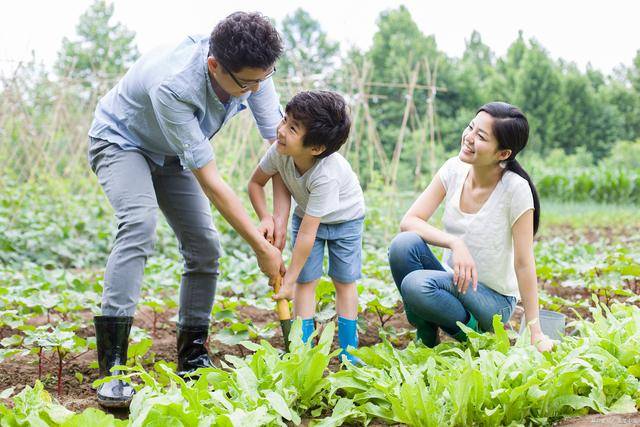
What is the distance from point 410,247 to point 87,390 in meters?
1.27

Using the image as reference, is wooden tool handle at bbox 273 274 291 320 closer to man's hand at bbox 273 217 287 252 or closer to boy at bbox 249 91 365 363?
boy at bbox 249 91 365 363

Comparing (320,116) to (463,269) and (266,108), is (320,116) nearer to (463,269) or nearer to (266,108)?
(266,108)

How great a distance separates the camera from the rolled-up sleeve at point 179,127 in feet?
7.73

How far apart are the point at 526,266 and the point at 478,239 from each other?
8.0 inches

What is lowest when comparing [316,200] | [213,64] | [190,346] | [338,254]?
[190,346]

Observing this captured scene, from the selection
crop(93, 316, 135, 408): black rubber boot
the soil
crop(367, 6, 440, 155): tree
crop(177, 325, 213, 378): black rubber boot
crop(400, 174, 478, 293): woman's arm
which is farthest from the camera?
crop(367, 6, 440, 155): tree

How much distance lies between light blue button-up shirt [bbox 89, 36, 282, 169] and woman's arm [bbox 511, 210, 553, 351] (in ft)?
3.21

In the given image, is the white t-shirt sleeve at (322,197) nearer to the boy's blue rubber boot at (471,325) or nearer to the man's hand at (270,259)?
the man's hand at (270,259)

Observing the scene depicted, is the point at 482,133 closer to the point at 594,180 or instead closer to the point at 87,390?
the point at 87,390

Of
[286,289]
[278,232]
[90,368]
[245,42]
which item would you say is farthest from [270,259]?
[90,368]

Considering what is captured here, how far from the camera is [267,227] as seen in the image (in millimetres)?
2680

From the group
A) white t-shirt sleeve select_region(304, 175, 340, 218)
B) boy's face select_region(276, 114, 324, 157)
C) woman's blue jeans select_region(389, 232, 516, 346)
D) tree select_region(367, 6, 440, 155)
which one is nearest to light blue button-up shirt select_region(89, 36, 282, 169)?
boy's face select_region(276, 114, 324, 157)

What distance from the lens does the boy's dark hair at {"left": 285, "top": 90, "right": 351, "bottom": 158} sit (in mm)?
2482

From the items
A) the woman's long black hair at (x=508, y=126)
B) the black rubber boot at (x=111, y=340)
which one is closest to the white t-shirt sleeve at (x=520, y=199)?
the woman's long black hair at (x=508, y=126)
